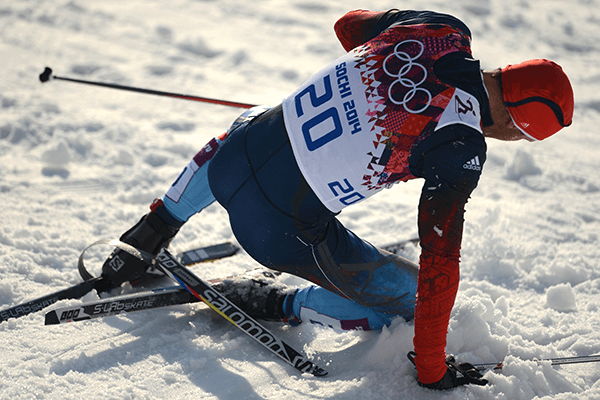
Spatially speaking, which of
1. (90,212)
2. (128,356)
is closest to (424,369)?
(128,356)

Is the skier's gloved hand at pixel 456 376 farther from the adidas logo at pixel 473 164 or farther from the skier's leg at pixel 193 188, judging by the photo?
the skier's leg at pixel 193 188

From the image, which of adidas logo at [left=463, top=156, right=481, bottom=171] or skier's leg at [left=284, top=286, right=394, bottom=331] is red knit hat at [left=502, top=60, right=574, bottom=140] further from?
skier's leg at [left=284, top=286, right=394, bottom=331]

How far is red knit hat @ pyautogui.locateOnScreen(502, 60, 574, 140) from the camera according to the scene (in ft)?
5.54

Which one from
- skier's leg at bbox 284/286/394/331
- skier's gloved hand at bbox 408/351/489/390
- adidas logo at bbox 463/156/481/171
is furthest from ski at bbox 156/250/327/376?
adidas logo at bbox 463/156/481/171

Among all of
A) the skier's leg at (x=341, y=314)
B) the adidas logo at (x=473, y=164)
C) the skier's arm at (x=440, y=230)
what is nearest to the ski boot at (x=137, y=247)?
the skier's leg at (x=341, y=314)

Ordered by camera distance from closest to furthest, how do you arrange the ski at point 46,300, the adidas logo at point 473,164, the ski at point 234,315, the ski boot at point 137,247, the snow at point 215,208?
the adidas logo at point 473,164 → the snow at point 215,208 → the ski at point 234,315 → the ski at point 46,300 → the ski boot at point 137,247

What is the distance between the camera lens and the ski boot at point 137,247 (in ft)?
8.34

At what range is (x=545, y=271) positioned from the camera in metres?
Answer: 3.04

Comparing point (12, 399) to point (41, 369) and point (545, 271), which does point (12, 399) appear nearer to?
point (41, 369)

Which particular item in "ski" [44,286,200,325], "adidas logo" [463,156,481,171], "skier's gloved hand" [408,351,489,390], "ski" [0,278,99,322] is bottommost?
"ski" [0,278,99,322]

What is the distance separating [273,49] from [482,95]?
525cm

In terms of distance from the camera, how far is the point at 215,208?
12.2ft

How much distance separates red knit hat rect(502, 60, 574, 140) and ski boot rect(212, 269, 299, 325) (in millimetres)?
1254

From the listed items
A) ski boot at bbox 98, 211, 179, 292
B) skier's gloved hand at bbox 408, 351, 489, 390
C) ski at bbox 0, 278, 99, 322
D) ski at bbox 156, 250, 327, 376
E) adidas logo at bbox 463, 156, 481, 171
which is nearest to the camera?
adidas logo at bbox 463, 156, 481, 171
